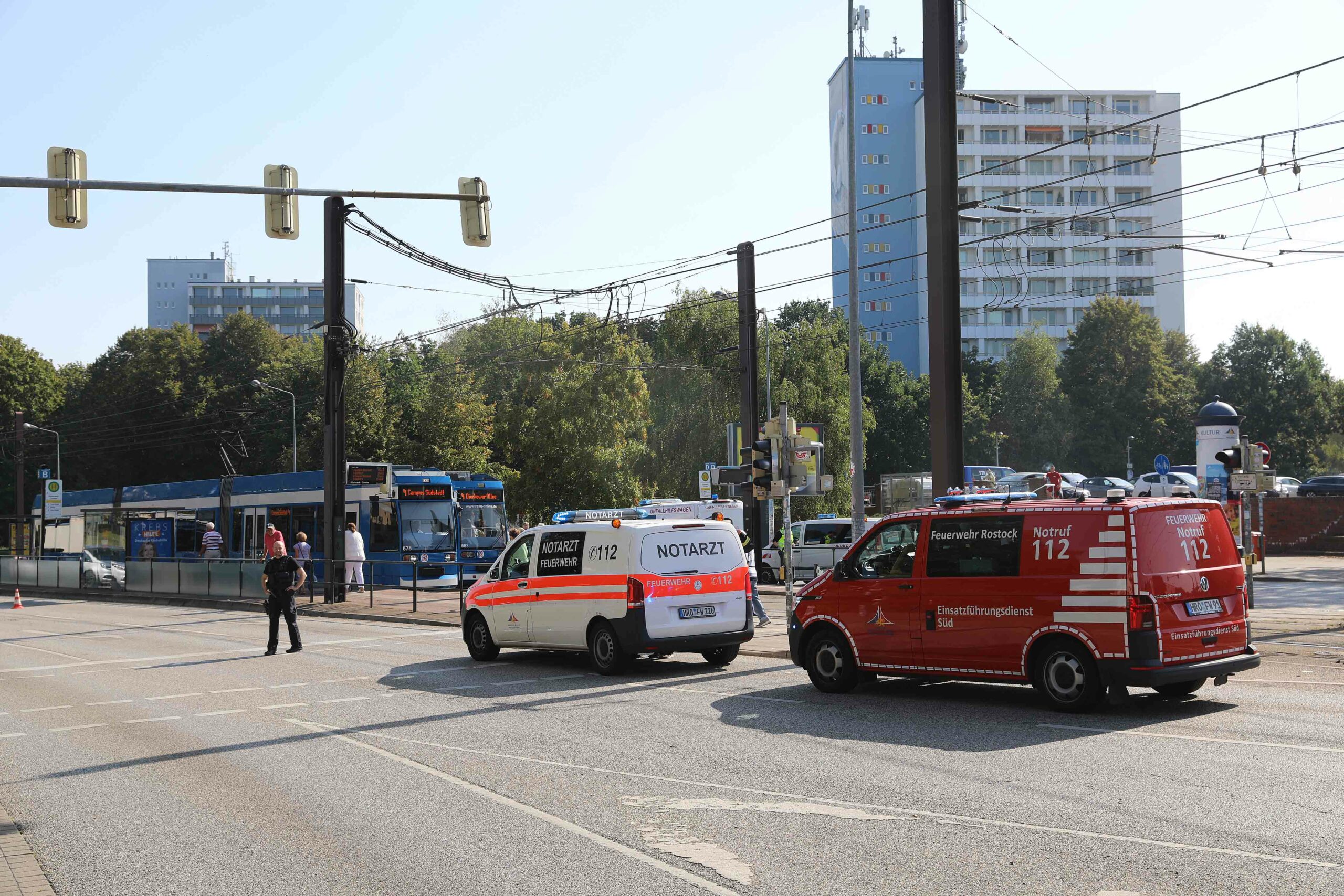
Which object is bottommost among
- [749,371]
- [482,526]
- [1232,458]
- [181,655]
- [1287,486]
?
[181,655]

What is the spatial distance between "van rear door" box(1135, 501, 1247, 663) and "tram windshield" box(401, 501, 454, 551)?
2630 cm

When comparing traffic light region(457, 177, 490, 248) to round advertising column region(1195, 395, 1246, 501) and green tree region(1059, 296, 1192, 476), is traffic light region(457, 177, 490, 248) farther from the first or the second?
green tree region(1059, 296, 1192, 476)

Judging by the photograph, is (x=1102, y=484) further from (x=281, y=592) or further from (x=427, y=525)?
(x=281, y=592)

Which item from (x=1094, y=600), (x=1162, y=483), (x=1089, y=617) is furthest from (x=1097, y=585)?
(x=1162, y=483)

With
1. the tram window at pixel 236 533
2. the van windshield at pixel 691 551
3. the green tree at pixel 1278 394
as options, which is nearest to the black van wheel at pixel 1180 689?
the van windshield at pixel 691 551

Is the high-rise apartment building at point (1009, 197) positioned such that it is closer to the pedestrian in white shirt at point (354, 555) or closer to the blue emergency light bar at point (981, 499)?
the pedestrian in white shirt at point (354, 555)

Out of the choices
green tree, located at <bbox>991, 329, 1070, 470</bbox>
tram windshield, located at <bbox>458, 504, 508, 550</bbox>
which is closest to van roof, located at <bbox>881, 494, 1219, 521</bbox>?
tram windshield, located at <bbox>458, 504, 508, 550</bbox>

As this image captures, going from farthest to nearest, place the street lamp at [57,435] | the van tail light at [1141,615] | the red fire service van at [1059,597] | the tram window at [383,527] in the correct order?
the street lamp at [57,435] < the tram window at [383,527] < the red fire service van at [1059,597] < the van tail light at [1141,615]

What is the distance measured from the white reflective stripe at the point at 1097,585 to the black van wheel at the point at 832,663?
2.67 meters

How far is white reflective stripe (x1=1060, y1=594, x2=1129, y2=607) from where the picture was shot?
10812mm

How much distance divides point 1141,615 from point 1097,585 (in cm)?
42

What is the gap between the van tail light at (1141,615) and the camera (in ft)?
35.3

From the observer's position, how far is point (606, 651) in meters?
15.6

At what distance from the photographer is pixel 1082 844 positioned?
674 centimetres
